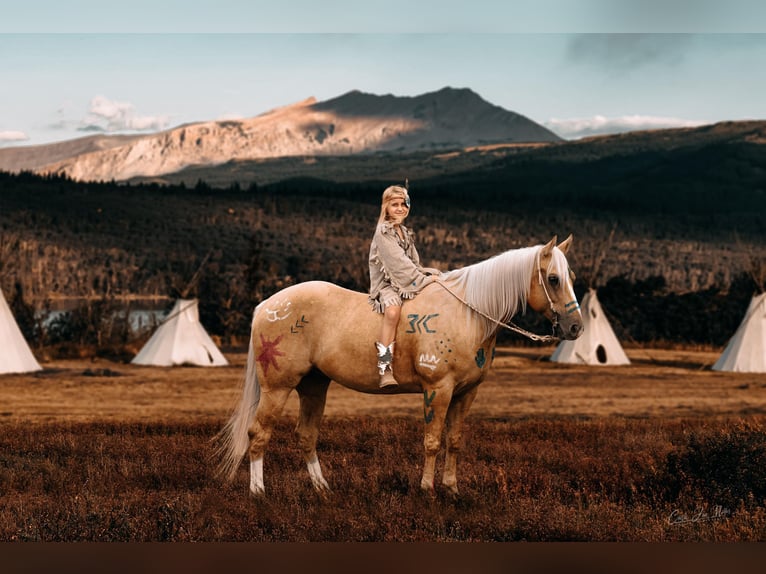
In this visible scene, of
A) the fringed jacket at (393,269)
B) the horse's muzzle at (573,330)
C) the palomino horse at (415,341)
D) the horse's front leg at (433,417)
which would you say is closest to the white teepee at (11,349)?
the palomino horse at (415,341)

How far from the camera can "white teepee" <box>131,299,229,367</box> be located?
29625mm

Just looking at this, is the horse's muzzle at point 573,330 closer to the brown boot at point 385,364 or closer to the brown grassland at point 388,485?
the brown grassland at point 388,485

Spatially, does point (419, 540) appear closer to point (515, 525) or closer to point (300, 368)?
point (515, 525)

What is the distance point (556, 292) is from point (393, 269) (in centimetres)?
160

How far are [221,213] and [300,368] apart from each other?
85193 millimetres

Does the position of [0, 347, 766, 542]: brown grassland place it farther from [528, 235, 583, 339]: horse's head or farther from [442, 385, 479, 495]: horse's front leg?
[528, 235, 583, 339]: horse's head

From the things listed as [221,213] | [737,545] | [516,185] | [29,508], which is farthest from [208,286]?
[516,185]

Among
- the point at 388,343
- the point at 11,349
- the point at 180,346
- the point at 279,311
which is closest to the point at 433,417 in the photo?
the point at 388,343

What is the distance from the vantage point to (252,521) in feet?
27.5

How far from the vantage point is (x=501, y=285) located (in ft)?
30.3

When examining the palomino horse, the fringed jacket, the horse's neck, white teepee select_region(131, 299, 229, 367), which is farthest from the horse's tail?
white teepee select_region(131, 299, 229, 367)

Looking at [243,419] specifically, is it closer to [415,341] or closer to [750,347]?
[415,341]

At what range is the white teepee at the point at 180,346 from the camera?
29.6 m

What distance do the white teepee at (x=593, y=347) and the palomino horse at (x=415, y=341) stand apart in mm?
22508
